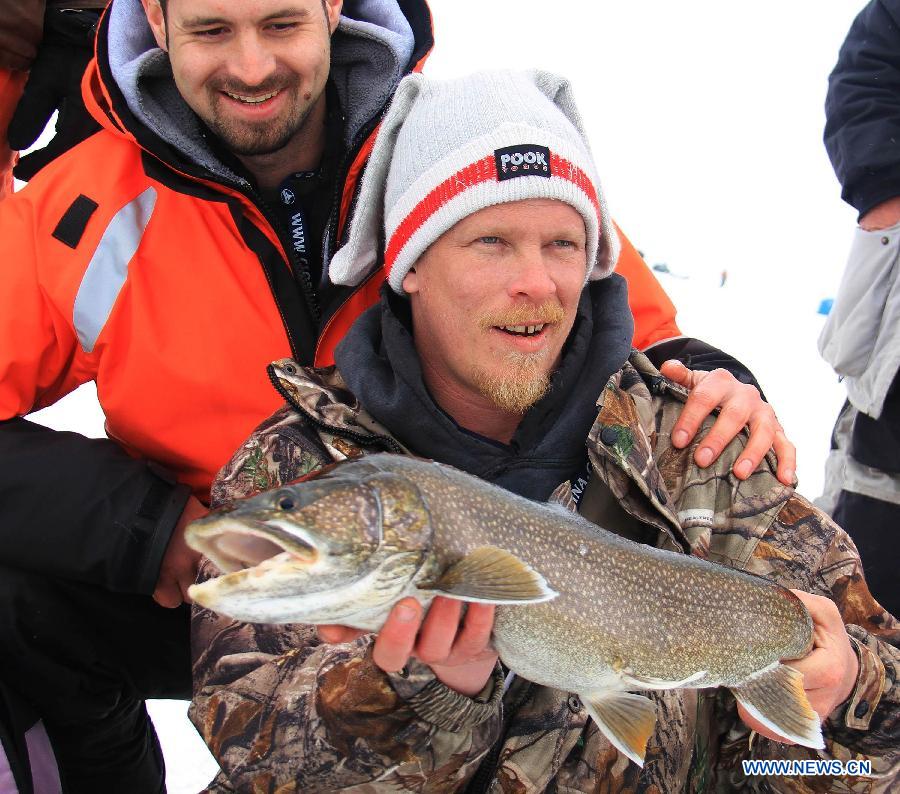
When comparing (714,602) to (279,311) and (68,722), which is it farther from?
(68,722)

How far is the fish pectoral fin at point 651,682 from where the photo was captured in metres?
2.02

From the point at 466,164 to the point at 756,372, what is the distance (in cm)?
746

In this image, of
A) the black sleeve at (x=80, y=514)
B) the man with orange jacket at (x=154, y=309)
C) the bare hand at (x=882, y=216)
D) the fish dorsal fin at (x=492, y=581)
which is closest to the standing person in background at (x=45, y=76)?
the man with orange jacket at (x=154, y=309)

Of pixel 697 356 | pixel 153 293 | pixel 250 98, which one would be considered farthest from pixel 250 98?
pixel 697 356

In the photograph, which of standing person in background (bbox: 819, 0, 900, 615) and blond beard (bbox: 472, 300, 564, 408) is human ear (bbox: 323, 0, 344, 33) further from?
standing person in background (bbox: 819, 0, 900, 615)

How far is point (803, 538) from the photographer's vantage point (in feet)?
8.09

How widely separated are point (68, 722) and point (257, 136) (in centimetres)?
248

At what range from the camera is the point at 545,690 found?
2.37m

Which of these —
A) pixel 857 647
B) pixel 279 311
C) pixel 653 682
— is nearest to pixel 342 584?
pixel 653 682

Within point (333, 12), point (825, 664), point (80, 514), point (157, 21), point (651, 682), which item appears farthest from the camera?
point (333, 12)

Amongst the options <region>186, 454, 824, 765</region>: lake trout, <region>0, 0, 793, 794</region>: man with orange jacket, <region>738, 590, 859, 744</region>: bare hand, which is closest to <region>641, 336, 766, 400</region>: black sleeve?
<region>0, 0, 793, 794</region>: man with orange jacket

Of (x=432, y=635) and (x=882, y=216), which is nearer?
(x=432, y=635)

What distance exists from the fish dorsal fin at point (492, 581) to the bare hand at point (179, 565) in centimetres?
166

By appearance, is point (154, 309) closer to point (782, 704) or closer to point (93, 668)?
point (93, 668)
